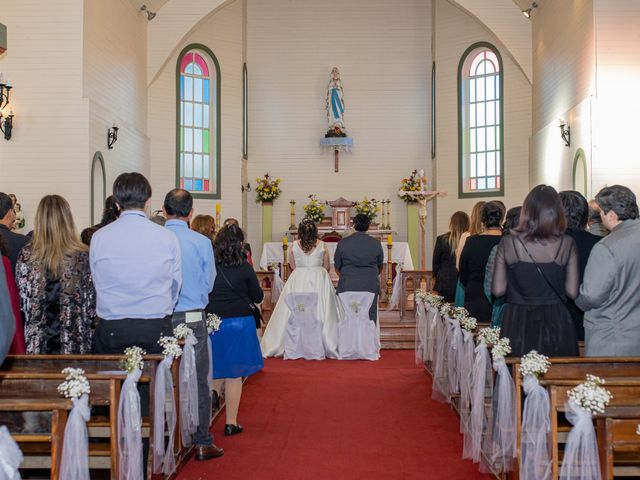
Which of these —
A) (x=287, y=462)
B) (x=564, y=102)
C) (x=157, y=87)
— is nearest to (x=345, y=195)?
(x=157, y=87)

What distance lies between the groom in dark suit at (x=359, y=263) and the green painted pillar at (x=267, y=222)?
7317 millimetres

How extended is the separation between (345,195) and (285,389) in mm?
9965

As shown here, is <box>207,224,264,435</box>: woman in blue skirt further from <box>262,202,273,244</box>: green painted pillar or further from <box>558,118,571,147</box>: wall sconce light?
<box>262,202,273,244</box>: green painted pillar

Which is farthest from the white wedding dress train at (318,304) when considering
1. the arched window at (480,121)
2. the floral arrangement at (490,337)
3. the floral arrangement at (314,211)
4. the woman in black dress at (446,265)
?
the arched window at (480,121)

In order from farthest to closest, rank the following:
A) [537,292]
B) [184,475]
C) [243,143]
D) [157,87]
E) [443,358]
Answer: [243,143] < [157,87] < [443,358] < [184,475] < [537,292]

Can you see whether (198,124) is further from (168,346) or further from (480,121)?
(168,346)

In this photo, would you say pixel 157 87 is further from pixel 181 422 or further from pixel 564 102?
pixel 181 422

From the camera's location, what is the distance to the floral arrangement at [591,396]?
3.25 meters

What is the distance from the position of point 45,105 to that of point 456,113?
9122 mm

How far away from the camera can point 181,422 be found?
499 centimetres

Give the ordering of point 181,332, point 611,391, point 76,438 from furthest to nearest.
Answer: point 181,332 < point 611,391 < point 76,438

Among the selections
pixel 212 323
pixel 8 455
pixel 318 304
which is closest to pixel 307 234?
pixel 318 304

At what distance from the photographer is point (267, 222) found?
659 inches

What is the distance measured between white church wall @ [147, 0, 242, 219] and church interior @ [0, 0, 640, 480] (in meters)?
0.04
